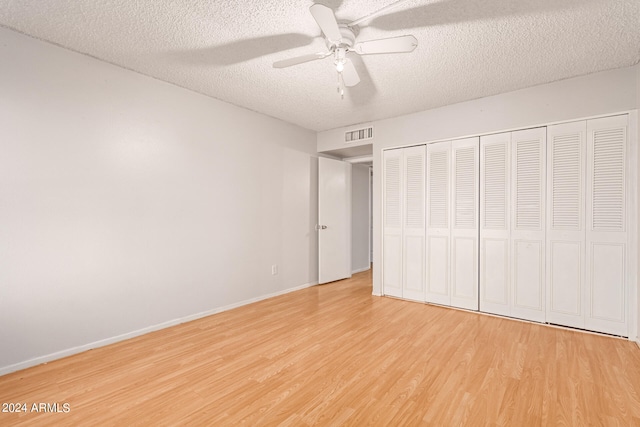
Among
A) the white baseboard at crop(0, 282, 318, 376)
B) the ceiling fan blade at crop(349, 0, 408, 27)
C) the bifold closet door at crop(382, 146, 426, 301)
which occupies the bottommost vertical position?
Answer: the white baseboard at crop(0, 282, 318, 376)

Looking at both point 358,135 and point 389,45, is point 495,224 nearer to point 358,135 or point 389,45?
point 358,135

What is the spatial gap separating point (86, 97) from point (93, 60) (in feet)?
1.19

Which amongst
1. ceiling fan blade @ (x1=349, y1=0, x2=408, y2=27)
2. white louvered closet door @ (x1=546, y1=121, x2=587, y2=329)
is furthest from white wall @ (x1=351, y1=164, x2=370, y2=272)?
ceiling fan blade @ (x1=349, y1=0, x2=408, y2=27)

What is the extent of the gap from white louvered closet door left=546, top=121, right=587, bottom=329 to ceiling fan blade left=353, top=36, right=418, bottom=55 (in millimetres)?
2285

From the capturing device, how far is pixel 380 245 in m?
4.59

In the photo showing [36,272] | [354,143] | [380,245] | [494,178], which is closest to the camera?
[36,272]

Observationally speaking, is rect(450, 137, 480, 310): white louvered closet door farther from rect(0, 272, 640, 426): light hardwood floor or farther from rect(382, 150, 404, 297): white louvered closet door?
rect(382, 150, 404, 297): white louvered closet door

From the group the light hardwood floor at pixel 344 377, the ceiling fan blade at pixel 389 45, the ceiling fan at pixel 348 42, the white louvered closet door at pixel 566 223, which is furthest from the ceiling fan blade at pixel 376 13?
the light hardwood floor at pixel 344 377

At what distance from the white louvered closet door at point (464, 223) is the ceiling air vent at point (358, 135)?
1.32m

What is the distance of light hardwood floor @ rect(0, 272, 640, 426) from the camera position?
5.96 feet

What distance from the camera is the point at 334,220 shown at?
17.8ft

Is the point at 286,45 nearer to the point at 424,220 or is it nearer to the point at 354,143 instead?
the point at 354,143

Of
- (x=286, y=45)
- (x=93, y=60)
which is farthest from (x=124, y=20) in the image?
(x=286, y=45)

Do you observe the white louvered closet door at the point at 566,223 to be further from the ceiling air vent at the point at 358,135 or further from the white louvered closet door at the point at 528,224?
the ceiling air vent at the point at 358,135
